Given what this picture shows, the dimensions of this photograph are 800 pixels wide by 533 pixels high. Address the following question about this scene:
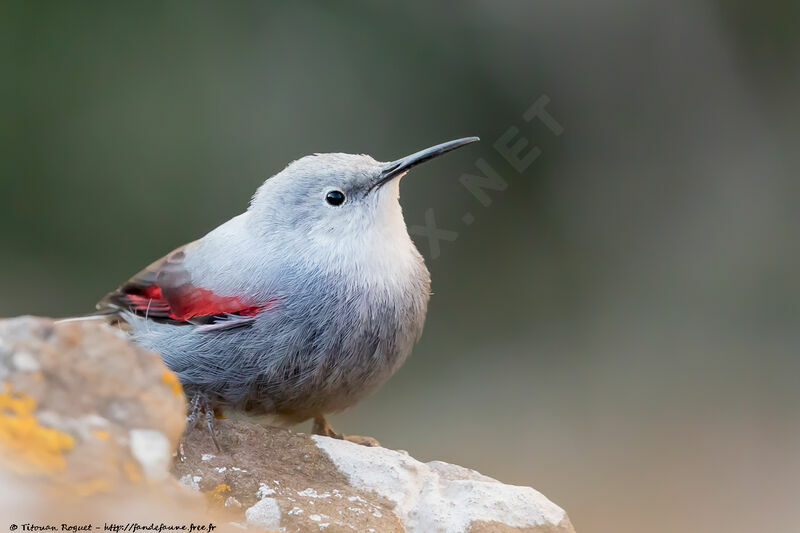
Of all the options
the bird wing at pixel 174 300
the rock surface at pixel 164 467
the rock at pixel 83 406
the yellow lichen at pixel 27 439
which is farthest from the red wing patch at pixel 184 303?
the yellow lichen at pixel 27 439

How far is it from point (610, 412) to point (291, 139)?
324 cm

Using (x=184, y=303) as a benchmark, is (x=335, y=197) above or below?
above

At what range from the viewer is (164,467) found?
234 cm

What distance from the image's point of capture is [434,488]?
291 cm

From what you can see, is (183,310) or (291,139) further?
(291,139)

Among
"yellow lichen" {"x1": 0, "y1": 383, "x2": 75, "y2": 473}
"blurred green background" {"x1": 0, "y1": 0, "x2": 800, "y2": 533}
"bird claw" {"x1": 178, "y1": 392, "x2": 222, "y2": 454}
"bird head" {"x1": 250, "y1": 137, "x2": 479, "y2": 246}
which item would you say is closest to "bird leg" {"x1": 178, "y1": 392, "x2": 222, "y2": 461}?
"bird claw" {"x1": 178, "y1": 392, "x2": 222, "y2": 454}

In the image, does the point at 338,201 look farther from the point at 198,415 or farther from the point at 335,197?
the point at 198,415

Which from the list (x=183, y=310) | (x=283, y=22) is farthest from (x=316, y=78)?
(x=183, y=310)

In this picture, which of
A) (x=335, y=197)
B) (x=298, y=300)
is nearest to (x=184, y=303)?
(x=298, y=300)

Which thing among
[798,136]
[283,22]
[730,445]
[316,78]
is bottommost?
[730,445]

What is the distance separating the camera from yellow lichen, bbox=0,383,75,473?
2131 mm

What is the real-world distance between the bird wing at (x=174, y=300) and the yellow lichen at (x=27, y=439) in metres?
1.05

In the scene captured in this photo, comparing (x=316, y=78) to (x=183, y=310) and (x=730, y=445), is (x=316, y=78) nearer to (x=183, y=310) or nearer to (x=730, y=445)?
(x=183, y=310)

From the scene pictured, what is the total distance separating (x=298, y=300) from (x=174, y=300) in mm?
623
